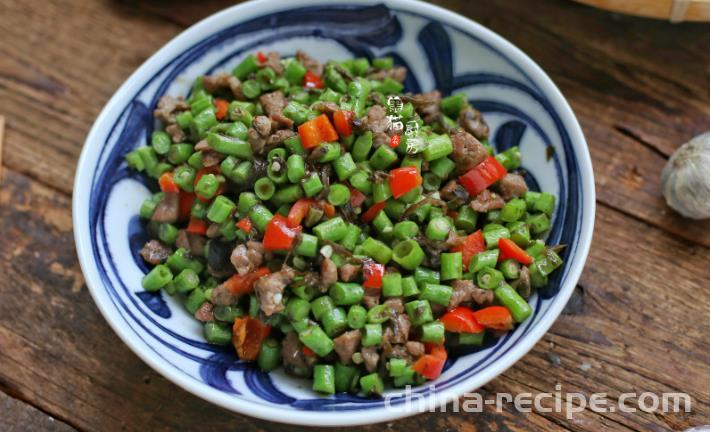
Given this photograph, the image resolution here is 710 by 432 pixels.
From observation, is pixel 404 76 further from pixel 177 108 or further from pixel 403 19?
pixel 177 108

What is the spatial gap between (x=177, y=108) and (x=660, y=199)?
2.23 m

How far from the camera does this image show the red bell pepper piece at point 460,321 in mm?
2541

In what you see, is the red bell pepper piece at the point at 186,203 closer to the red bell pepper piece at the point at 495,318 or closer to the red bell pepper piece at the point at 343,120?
the red bell pepper piece at the point at 343,120

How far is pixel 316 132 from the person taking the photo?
2.60 meters

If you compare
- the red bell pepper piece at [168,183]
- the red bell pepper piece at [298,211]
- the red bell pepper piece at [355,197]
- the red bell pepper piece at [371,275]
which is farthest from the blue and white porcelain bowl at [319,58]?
the red bell pepper piece at [355,197]

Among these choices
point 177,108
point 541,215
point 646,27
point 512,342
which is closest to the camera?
point 512,342

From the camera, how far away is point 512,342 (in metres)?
2.52

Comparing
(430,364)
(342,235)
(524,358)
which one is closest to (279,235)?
(342,235)

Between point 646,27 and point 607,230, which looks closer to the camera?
point 607,230

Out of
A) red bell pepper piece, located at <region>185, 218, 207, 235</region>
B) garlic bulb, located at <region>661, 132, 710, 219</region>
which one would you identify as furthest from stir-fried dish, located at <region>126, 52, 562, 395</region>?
garlic bulb, located at <region>661, 132, 710, 219</region>

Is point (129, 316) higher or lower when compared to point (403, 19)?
lower

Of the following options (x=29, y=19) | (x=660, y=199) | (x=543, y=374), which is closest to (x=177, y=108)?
(x=29, y=19)

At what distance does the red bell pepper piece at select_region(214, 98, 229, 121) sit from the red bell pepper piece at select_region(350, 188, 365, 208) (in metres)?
0.67

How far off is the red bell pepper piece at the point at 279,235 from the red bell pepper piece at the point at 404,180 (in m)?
0.39
